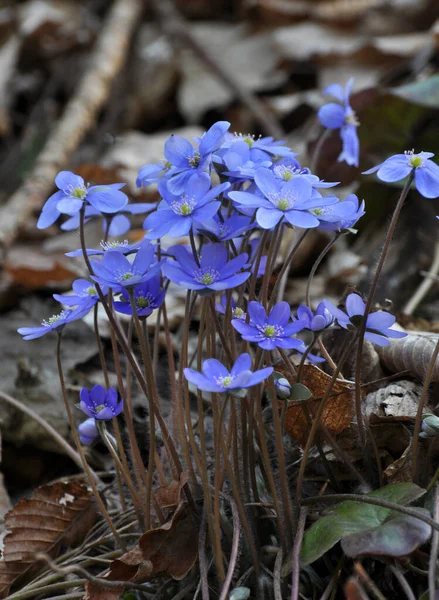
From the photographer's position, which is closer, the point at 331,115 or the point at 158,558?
the point at 158,558

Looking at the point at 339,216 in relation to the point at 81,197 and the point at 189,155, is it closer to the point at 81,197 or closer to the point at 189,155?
the point at 189,155

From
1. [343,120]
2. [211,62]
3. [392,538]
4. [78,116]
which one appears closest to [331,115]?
[343,120]

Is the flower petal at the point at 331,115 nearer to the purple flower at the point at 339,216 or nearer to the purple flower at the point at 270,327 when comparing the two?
the purple flower at the point at 339,216

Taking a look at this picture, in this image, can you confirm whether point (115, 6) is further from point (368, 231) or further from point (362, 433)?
point (362, 433)

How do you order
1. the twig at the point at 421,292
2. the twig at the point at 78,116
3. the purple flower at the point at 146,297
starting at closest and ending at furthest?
the purple flower at the point at 146,297 < the twig at the point at 421,292 < the twig at the point at 78,116

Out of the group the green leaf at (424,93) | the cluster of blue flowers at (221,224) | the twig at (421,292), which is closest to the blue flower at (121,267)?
the cluster of blue flowers at (221,224)

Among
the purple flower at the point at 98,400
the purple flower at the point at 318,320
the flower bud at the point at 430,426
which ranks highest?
the purple flower at the point at 318,320
